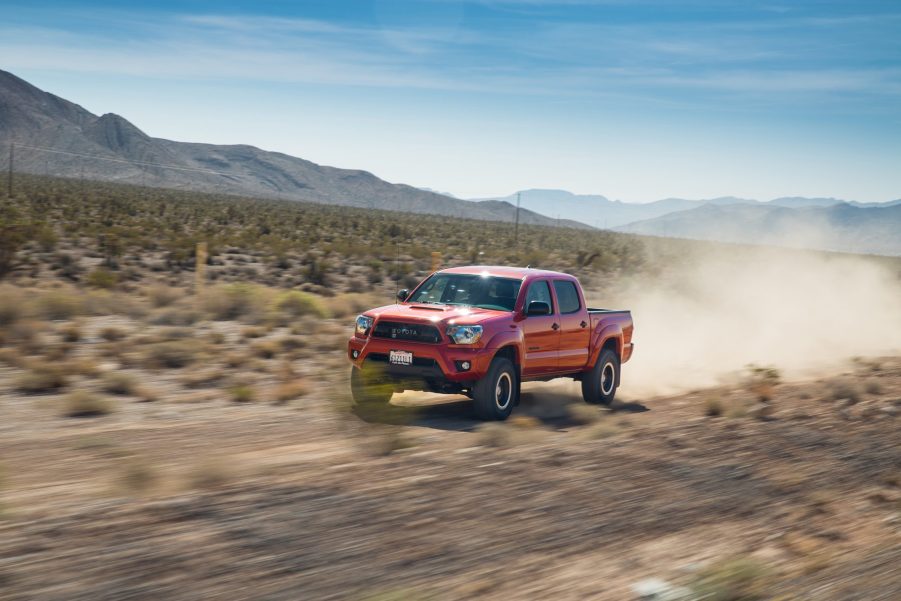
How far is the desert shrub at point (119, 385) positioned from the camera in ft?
39.4

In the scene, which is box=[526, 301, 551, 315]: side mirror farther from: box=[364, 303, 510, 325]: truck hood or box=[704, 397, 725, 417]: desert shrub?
box=[704, 397, 725, 417]: desert shrub

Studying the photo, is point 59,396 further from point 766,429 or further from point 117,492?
point 766,429

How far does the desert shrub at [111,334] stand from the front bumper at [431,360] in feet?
23.0

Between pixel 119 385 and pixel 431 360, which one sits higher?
pixel 431 360

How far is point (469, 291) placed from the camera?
39.5 feet

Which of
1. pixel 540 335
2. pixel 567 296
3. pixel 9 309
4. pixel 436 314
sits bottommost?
pixel 9 309

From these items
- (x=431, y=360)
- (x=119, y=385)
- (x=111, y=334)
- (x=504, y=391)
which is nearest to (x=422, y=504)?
(x=431, y=360)

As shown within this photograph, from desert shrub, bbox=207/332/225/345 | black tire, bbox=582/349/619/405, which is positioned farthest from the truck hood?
desert shrub, bbox=207/332/225/345

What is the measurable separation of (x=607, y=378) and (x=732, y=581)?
776cm

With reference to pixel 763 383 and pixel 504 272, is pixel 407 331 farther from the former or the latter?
pixel 763 383

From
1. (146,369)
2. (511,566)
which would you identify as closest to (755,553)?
(511,566)

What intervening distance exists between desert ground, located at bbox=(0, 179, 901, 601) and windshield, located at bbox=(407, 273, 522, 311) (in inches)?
55.6

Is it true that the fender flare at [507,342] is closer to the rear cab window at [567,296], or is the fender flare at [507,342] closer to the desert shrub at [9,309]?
the rear cab window at [567,296]

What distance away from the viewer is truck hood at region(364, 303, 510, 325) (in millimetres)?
10906
